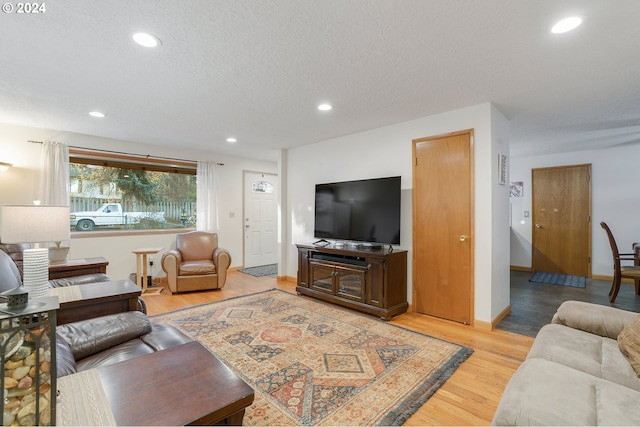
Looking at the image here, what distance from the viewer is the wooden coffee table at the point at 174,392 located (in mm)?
947

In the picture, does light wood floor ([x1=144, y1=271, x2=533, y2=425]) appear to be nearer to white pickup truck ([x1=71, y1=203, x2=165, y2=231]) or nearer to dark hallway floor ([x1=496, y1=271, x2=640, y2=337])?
dark hallway floor ([x1=496, y1=271, x2=640, y2=337])

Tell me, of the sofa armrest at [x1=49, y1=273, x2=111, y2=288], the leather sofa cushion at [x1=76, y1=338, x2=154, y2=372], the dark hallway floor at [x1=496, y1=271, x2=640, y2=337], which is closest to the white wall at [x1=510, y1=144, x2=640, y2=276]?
the dark hallway floor at [x1=496, y1=271, x2=640, y2=337]

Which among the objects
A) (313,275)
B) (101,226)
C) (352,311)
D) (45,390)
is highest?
(101,226)

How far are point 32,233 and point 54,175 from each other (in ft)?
9.41

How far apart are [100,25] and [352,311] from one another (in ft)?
11.2

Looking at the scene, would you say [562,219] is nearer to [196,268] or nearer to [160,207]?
[196,268]

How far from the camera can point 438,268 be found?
3338mm

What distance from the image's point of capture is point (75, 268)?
10.7 feet

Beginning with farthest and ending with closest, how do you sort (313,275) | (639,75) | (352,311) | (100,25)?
(313,275), (352,311), (639,75), (100,25)

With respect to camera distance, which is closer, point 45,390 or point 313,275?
point 45,390

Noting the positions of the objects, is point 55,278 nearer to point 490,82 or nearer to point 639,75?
point 490,82

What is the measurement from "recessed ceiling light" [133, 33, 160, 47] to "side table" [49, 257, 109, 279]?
103 inches

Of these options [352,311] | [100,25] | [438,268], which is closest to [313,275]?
[352,311]

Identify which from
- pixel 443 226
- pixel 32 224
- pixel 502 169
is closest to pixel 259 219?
pixel 443 226
